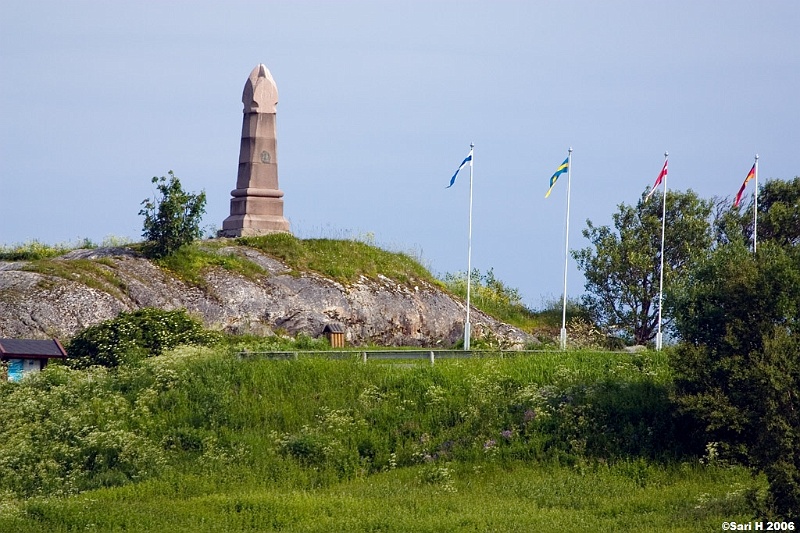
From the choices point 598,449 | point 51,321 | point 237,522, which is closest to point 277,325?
point 51,321

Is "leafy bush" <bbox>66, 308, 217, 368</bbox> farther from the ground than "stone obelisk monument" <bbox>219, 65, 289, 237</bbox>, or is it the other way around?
"stone obelisk monument" <bbox>219, 65, 289, 237</bbox>

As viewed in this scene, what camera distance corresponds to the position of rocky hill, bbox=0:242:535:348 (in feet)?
143

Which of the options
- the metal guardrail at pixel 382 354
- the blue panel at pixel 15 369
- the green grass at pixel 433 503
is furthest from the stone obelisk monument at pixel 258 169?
the green grass at pixel 433 503

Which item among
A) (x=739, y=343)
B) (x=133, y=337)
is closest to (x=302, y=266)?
(x=133, y=337)

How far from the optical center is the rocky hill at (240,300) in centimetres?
4369

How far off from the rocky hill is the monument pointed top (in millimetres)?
6564

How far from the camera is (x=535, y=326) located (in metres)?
57.2

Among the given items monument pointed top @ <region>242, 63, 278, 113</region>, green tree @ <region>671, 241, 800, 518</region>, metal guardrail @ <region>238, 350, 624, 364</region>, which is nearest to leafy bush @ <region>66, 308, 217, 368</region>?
metal guardrail @ <region>238, 350, 624, 364</region>

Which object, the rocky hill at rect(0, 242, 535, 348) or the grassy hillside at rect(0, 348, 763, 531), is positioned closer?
the grassy hillside at rect(0, 348, 763, 531)

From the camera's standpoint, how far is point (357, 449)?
3350 cm

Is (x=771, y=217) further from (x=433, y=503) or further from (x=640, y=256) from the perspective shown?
(x=433, y=503)

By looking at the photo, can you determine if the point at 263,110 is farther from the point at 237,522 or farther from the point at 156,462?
the point at 237,522

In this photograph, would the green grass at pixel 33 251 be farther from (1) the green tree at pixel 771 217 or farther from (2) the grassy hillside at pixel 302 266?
(1) the green tree at pixel 771 217

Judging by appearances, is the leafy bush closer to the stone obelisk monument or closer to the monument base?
the monument base
